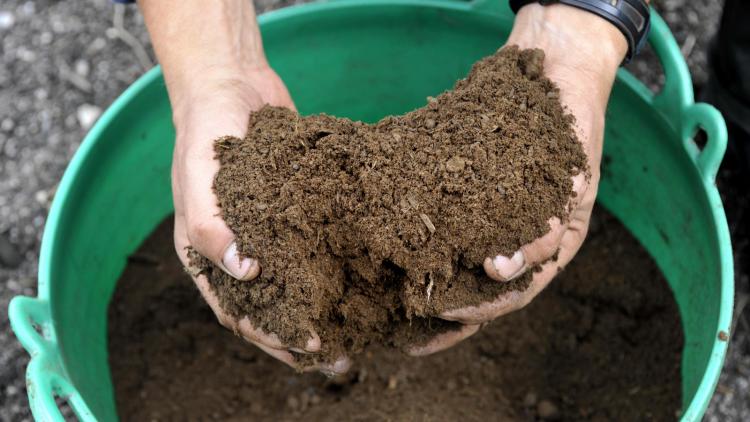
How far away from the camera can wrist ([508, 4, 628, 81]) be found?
119 centimetres

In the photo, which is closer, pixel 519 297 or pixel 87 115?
pixel 519 297

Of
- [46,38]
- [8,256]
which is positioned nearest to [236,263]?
[8,256]

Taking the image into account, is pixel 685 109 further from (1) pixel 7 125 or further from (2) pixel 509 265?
(1) pixel 7 125

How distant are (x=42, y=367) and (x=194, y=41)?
662 millimetres

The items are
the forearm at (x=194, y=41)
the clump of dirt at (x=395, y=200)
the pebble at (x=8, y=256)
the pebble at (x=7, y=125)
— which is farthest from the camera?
the pebble at (x=7, y=125)

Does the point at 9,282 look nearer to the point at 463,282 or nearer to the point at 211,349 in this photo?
the point at 211,349

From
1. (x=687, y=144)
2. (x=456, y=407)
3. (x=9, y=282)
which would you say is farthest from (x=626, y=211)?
(x=9, y=282)

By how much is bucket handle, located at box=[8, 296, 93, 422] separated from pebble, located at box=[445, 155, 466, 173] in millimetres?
691

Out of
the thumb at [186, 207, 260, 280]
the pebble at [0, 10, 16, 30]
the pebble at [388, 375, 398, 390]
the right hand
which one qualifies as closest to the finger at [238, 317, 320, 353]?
the right hand

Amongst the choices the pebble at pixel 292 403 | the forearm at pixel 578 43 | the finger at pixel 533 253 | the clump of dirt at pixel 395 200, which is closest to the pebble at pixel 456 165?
the clump of dirt at pixel 395 200

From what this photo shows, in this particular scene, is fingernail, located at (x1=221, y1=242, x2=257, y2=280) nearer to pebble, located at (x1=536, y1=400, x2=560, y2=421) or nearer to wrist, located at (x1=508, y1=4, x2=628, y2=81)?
wrist, located at (x1=508, y1=4, x2=628, y2=81)

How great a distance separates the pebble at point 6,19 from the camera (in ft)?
7.29

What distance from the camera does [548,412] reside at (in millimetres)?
1421

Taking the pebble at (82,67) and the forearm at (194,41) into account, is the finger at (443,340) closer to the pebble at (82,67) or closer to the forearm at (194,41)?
the forearm at (194,41)
